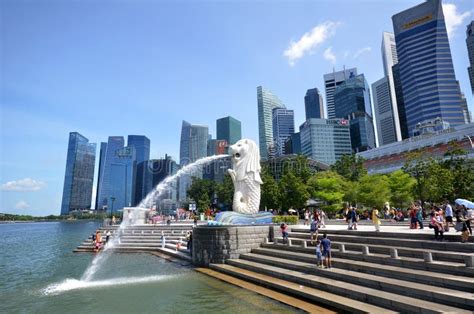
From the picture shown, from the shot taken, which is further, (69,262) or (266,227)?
(69,262)

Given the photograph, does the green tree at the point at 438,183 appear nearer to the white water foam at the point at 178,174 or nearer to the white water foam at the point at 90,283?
the white water foam at the point at 178,174

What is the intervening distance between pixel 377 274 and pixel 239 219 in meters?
10.00

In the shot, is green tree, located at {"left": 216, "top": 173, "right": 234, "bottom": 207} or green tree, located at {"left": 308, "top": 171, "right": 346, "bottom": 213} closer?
green tree, located at {"left": 308, "top": 171, "right": 346, "bottom": 213}

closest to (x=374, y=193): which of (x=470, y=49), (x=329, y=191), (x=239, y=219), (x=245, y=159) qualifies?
(x=329, y=191)

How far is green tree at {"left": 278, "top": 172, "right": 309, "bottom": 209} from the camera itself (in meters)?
42.0

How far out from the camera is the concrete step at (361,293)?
8.13 meters

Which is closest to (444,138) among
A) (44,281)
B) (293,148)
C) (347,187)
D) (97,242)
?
(347,187)

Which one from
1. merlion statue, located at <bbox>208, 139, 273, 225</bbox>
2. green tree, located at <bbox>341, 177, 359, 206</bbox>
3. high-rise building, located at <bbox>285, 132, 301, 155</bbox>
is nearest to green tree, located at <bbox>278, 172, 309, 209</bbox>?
green tree, located at <bbox>341, 177, 359, 206</bbox>

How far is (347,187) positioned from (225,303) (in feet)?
115

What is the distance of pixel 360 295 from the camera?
9773 mm

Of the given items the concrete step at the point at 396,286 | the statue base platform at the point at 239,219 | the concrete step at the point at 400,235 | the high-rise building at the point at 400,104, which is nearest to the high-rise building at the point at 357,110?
the high-rise building at the point at 400,104

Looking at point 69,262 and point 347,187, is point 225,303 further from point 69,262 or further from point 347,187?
point 347,187

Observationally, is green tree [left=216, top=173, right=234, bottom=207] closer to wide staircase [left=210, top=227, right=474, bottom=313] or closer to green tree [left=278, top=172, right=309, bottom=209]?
green tree [left=278, top=172, right=309, bottom=209]

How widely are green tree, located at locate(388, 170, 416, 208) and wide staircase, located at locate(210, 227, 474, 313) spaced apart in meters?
27.3
